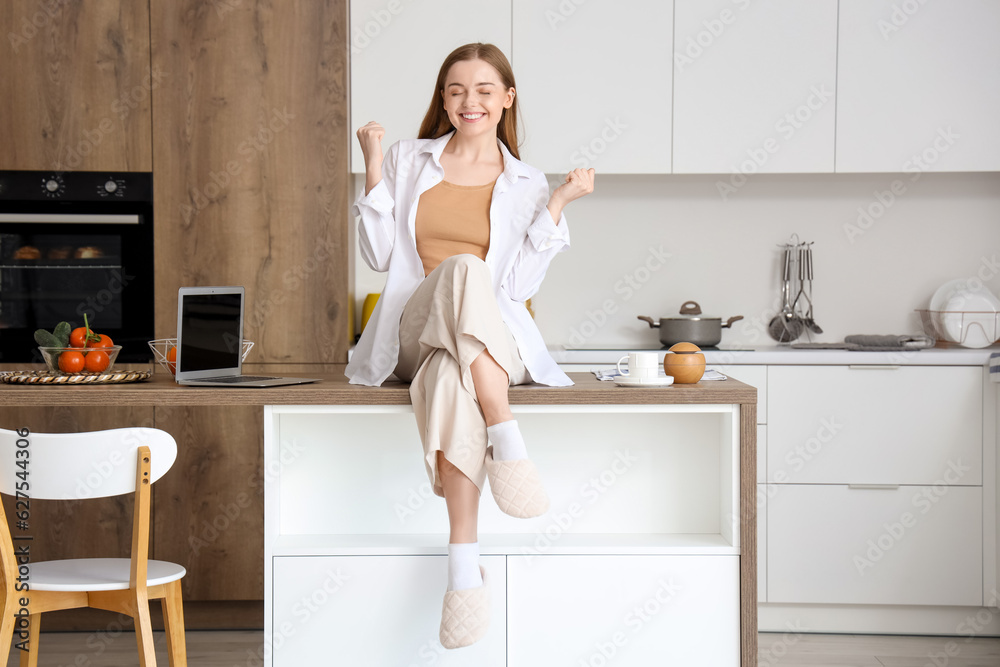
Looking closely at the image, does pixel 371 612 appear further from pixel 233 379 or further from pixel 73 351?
pixel 73 351

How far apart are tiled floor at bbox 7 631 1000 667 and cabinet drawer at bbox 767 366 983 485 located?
0.51 m

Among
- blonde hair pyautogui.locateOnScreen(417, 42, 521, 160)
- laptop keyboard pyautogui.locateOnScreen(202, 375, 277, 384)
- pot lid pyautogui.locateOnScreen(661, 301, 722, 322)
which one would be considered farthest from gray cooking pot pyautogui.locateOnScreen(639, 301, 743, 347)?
laptop keyboard pyautogui.locateOnScreen(202, 375, 277, 384)

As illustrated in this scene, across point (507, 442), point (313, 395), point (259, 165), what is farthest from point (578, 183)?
point (259, 165)

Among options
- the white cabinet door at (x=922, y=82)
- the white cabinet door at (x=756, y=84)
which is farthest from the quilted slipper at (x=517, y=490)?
the white cabinet door at (x=922, y=82)

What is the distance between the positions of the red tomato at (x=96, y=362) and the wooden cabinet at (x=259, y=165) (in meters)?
1.08

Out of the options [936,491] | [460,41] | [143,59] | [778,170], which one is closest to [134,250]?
[143,59]

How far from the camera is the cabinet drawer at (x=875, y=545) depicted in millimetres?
2881

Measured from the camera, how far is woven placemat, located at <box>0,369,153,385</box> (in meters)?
1.78

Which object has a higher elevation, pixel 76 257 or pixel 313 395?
pixel 76 257

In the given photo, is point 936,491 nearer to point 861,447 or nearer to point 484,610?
point 861,447

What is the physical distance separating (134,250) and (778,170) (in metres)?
2.21

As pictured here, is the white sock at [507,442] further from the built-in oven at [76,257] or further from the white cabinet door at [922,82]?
the white cabinet door at [922,82]

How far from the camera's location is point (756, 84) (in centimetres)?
310

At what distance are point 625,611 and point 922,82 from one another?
7.43 ft
